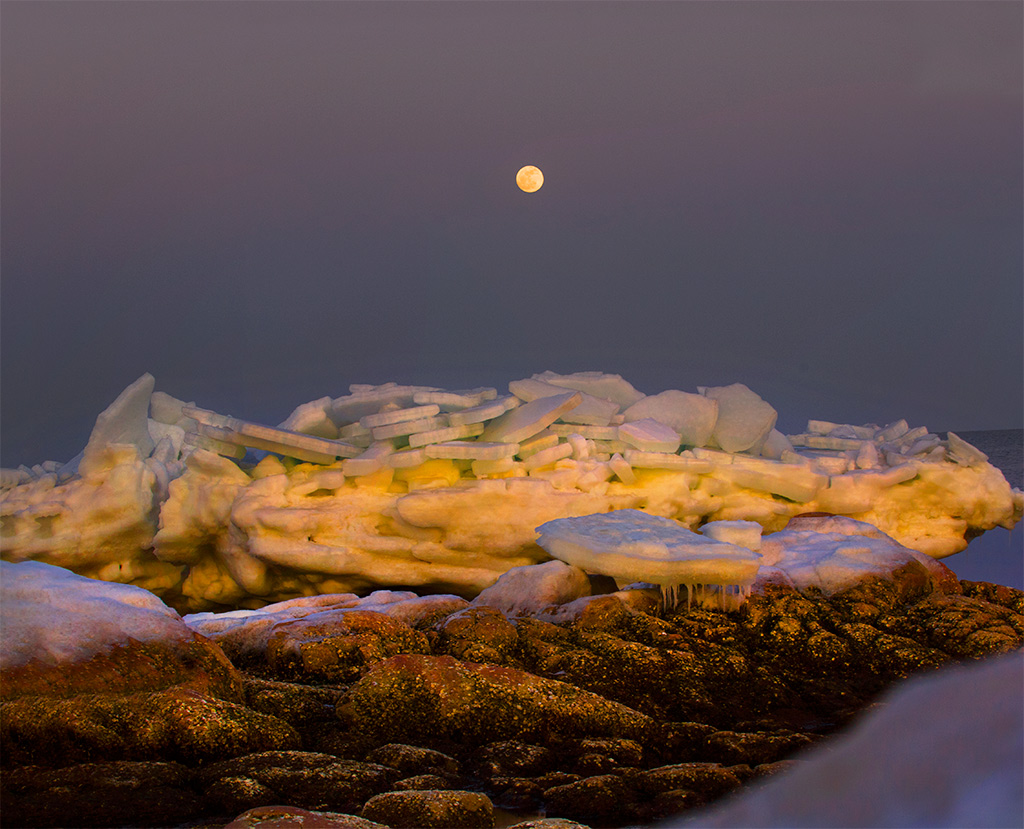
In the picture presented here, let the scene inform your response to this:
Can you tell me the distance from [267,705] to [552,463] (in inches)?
141

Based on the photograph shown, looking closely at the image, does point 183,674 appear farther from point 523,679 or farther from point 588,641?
point 588,641

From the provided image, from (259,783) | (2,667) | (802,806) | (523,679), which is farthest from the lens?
(523,679)

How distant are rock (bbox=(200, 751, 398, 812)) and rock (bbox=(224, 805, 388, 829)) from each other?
26 cm

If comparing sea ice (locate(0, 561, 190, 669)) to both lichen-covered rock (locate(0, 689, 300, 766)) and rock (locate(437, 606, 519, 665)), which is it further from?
rock (locate(437, 606, 519, 665))

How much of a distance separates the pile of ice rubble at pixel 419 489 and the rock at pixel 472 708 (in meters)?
2.68

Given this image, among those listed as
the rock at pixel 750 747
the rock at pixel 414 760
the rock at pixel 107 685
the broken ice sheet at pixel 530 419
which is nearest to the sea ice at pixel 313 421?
the broken ice sheet at pixel 530 419

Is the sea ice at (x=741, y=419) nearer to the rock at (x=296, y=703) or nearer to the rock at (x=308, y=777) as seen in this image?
the rock at (x=296, y=703)

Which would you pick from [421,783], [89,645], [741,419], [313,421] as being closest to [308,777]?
[421,783]

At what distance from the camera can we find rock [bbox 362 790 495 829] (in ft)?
6.80

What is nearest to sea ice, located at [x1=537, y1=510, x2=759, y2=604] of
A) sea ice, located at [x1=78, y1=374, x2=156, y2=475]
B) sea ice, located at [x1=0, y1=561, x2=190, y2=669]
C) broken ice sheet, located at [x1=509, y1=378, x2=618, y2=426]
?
broken ice sheet, located at [x1=509, y1=378, x2=618, y2=426]

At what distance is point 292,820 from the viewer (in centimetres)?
187

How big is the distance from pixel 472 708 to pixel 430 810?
88cm

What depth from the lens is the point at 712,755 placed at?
2781mm

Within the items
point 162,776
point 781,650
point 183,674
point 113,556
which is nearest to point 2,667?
point 183,674
